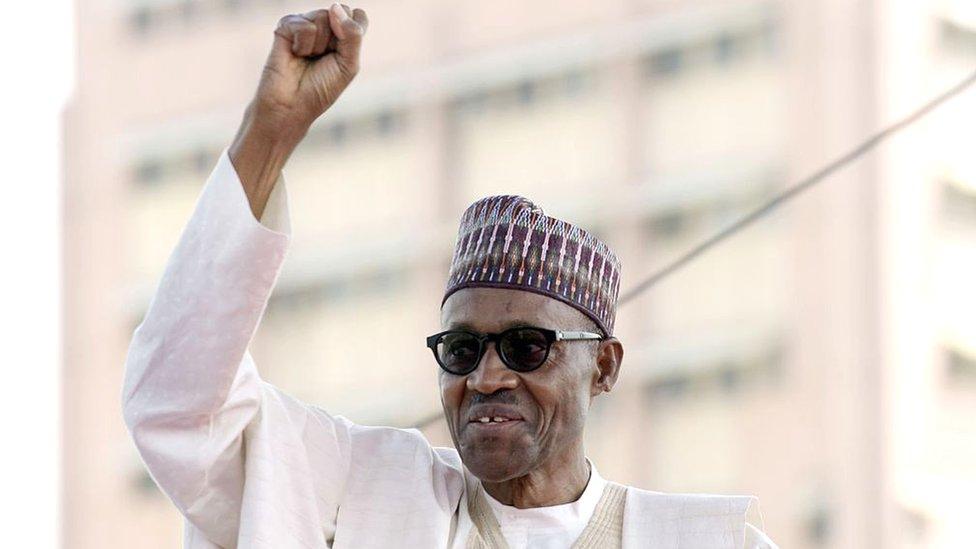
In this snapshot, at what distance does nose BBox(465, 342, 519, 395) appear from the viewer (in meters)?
3.85

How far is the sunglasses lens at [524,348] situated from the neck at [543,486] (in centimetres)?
22

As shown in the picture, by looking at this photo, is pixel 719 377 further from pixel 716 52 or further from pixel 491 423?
pixel 491 423

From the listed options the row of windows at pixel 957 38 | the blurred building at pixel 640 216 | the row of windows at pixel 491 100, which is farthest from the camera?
the row of windows at pixel 491 100

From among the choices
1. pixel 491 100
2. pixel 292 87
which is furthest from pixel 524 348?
pixel 491 100

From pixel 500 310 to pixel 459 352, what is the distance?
101 millimetres

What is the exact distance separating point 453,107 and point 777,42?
5.35 meters

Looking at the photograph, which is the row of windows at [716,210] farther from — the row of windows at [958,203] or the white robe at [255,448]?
the white robe at [255,448]

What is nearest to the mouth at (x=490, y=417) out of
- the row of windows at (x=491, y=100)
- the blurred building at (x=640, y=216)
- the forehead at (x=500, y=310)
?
the forehead at (x=500, y=310)

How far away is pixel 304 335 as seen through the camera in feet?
128

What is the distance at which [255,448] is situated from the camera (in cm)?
382

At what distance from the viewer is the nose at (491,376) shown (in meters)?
3.85

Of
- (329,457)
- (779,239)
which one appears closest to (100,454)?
(779,239)

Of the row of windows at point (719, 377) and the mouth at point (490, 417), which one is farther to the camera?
the row of windows at point (719, 377)

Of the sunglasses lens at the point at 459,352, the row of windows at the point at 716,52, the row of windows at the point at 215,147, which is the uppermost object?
the row of windows at the point at 716,52
